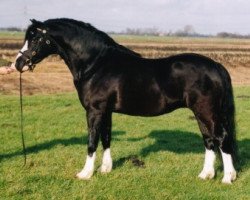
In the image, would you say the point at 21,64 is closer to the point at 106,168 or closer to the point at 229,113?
the point at 106,168

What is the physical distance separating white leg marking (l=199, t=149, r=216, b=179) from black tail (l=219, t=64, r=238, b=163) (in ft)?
1.57

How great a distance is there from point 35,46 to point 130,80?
184 cm

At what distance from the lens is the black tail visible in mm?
7598

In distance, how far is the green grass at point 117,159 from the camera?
7141mm

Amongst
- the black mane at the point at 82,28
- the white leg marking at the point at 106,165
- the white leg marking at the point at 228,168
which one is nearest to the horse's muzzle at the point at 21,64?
the black mane at the point at 82,28

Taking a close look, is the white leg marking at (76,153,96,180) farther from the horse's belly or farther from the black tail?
the black tail

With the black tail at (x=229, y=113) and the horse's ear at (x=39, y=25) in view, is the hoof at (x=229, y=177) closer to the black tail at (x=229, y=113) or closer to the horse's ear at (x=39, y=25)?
the black tail at (x=229, y=113)

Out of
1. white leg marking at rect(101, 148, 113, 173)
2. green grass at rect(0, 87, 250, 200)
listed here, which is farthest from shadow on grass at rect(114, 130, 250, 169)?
white leg marking at rect(101, 148, 113, 173)

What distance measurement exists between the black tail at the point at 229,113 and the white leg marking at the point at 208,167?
1.57 ft

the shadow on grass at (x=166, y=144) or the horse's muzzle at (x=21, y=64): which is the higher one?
the horse's muzzle at (x=21, y=64)

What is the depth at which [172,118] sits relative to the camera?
15297 millimetres

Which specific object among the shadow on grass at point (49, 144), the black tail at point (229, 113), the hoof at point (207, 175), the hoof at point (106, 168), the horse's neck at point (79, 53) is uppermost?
the horse's neck at point (79, 53)

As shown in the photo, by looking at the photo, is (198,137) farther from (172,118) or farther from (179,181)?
(179,181)

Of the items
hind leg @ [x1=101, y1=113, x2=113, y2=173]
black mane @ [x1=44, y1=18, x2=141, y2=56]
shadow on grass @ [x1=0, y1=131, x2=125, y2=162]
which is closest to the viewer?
black mane @ [x1=44, y1=18, x2=141, y2=56]
